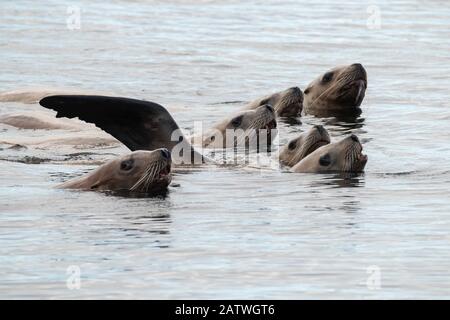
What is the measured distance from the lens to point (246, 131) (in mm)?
14688

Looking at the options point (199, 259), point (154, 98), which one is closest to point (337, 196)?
point (199, 259)

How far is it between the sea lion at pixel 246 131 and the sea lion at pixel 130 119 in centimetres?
142

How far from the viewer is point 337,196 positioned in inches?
457

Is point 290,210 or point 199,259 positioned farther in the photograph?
point 290,210

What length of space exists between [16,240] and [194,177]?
3244 millimetres

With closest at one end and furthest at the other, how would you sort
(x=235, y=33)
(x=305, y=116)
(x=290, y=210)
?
1. (x=290, y=210)
2. (x=305, y=116)
3. (x=235, y=33)

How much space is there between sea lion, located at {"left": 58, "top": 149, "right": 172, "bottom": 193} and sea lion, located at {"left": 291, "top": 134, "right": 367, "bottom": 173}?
165 cm

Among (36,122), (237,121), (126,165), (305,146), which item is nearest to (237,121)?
(237,121)

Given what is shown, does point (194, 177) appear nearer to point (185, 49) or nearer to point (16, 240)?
point (16, 240)

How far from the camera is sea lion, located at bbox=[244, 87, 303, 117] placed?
54.9ft

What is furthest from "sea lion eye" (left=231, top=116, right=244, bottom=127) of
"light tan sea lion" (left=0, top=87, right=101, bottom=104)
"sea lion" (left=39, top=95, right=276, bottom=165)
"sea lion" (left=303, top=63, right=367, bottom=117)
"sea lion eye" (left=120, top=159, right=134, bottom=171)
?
"light tan sea lion" (left=0, top=87, right=101, bottom=104)

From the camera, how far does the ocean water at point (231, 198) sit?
8719mm

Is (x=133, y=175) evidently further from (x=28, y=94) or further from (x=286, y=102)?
(x=28, y=94)

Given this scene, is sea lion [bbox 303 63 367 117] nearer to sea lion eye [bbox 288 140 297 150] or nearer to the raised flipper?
sea lion eye [bbox 288 140 297 150]
